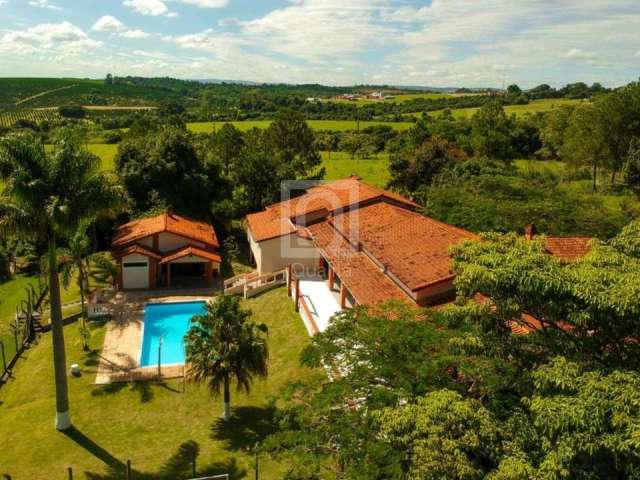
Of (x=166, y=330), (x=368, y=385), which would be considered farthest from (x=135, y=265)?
(x=368, y=385)

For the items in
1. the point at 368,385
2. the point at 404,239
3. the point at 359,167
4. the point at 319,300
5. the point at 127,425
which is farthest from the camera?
the point at 359,167

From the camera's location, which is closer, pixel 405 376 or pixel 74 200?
pixel 405 376

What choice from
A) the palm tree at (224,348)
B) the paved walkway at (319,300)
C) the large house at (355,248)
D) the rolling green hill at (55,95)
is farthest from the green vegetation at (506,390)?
the rolling green hill at (55,95)

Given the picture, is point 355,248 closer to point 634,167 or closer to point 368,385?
point 368,385

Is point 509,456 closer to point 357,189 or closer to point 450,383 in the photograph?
point 450,383

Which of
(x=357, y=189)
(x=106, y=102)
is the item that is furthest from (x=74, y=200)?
(x=106, y=102)

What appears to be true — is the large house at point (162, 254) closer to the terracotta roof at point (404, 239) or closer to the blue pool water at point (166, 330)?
Result: the blue pool water at point (166, 330)
